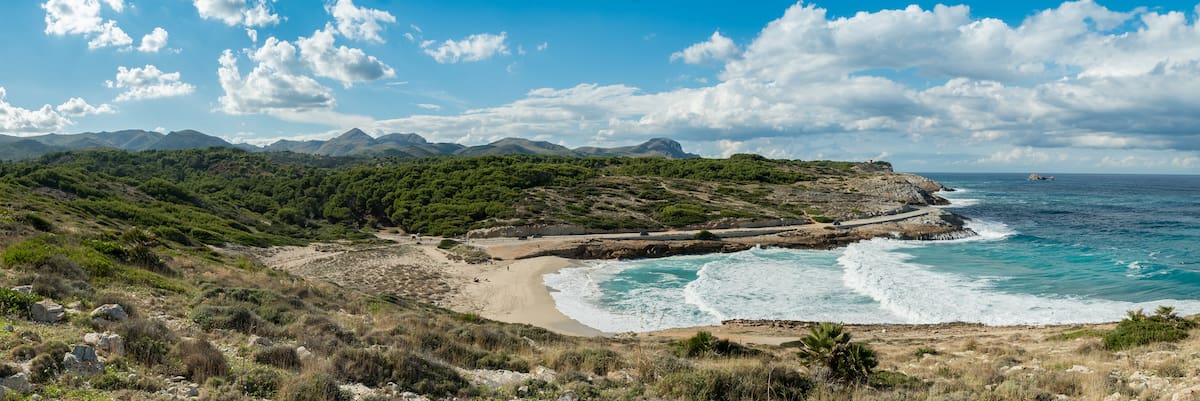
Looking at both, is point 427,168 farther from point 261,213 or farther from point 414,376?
point 414,376

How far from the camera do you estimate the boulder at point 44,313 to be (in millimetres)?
7699

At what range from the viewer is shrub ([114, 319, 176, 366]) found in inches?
266

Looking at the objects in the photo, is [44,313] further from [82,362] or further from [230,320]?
[82,362]

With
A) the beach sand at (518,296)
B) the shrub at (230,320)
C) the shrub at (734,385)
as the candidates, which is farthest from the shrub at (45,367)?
the beach sand at (518,296)

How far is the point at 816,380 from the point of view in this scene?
8.45 m

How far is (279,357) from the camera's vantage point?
747cm

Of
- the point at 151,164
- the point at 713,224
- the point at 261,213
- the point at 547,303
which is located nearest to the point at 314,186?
the point at 261,213

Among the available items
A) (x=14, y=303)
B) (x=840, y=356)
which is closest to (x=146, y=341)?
(x=14, y=303)

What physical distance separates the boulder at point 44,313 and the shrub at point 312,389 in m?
4.20

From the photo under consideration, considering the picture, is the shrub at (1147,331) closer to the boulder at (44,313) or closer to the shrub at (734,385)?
the shrub at (734,385)

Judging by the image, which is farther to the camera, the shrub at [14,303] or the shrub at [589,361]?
the shrub at [589,361]

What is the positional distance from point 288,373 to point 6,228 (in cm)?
1772

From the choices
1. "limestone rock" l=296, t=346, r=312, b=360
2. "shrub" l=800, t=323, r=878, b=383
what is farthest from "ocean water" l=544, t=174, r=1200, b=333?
"limestone rock" l=296, t=346, r=312, b=360

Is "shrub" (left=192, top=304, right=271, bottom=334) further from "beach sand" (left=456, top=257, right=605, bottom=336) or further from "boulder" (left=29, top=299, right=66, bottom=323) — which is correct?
"beach sand" (left=456, top=257, right=605, bottom=336)
